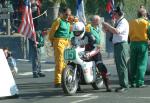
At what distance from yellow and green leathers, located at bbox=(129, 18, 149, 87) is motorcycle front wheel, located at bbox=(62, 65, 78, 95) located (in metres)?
1.93

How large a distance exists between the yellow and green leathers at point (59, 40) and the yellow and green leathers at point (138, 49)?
1556 millimetres

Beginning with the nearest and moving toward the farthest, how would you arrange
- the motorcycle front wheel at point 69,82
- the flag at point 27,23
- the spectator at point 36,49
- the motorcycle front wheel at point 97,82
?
1. the motorcycle front wheel at point 69,82
2. the motorcycle front wheel at point 97,82
3. the flag at point 27,23
4. the spectator at point 36,49

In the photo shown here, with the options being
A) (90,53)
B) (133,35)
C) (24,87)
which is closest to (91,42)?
(90,53)

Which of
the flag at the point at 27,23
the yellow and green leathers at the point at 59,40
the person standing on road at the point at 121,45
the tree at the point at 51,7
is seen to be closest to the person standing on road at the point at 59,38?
the yellow and green leathers at the point at 59,40

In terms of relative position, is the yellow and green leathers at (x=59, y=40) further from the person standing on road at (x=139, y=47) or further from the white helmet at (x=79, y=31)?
the person standing on road at (x=139, y=47)

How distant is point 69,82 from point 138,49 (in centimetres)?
241

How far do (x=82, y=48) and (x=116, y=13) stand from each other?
1.10m

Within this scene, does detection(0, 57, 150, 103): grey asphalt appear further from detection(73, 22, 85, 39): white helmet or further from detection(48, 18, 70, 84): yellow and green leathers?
detection(73, 22, 85, 39): white helmet

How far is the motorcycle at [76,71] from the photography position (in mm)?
14664

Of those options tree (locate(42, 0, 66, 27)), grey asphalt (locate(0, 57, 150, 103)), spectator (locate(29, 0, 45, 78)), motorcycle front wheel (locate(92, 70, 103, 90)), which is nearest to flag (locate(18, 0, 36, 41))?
spectator (locate(29, 0, 45, 78))

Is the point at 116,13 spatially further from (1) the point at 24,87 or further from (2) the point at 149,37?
(1) the point at 24,87

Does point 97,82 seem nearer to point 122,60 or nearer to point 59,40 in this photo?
point 122,60

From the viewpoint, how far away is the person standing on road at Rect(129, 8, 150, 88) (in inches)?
634

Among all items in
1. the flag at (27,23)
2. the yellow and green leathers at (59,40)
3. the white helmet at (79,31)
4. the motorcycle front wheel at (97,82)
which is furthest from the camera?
the flag at (27,23)
